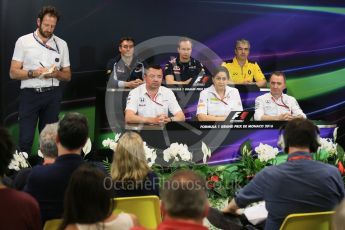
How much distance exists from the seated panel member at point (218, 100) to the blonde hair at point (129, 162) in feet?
9.17

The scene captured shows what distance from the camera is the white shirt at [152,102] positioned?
18.3ft

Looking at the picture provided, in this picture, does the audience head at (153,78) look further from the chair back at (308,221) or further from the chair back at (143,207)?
the chair back at (308,221)

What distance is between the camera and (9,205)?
7.04ft

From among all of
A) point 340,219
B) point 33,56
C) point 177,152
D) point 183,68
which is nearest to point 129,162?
point 177,152

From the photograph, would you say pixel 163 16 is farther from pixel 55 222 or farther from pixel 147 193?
pixel 55 222

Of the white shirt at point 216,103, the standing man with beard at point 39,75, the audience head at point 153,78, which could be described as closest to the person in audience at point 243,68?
the white shirt at point 216,103

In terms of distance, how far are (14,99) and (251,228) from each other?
4968mm

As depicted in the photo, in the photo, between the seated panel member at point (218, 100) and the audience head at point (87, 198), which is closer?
the audience head at point (87, 198)

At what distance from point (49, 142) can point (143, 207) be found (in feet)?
2.34

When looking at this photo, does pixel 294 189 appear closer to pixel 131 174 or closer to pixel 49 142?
pixel 131 174

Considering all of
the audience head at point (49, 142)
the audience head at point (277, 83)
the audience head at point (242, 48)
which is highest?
the audience head at point (242, 48)

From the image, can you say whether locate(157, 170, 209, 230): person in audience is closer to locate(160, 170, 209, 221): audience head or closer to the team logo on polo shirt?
locate(160, 170, 209, 221): audience head

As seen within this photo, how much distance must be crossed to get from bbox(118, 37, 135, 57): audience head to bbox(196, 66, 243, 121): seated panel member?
1.23m

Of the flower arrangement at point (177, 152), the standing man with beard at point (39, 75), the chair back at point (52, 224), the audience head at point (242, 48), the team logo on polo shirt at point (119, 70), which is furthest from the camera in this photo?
the audience head at point (242, 48)
